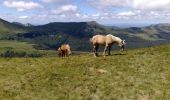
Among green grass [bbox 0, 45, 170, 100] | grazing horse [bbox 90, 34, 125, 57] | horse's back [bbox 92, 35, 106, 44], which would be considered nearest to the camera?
green grass [bbox 0, 45, 170, 100]

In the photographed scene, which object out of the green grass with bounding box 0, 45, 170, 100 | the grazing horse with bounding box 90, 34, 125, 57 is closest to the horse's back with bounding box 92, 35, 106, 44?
the grazing horse with bounding box 90, 34, 125, 57

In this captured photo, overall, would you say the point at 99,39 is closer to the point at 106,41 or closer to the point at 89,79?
the point at 106,41

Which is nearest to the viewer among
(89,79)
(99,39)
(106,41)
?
(89,79)

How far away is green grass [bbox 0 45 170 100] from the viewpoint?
31172mm

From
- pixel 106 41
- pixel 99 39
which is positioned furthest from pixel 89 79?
pixel 99 39

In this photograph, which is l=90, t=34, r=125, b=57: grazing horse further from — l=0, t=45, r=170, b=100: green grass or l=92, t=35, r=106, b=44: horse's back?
l=0, t=45, r=170, b=100: green grass

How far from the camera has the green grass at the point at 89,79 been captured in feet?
102

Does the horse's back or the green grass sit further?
the horse's back

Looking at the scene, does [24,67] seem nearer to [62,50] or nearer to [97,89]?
[97,89]

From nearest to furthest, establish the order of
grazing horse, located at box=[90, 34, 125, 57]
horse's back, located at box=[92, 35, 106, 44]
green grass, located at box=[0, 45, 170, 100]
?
green grass, located at box=[0, 45, 170, 100]
grazing horse, located at box=[90, 34, 125, 57]
horse's back, located at box=[92, 35, 106, 44]

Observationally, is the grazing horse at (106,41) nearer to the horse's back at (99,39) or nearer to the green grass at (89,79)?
the horse's back at (99,39)

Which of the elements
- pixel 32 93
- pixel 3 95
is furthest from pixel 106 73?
pixel 3 95

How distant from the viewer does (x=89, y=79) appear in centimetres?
3484

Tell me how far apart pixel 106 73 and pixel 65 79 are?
5.30m
